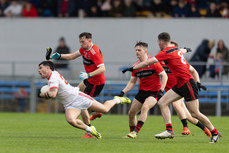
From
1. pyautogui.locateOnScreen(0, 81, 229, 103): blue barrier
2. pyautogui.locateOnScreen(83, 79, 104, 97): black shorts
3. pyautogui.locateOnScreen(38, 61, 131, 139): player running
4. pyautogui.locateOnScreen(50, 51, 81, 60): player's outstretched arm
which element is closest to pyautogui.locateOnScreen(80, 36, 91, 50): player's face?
pyautogui.locateOnScreen(50, 51, 81, 60): player's outstretched arm

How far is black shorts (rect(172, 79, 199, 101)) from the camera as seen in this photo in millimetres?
11094

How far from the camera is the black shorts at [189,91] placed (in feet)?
36.4

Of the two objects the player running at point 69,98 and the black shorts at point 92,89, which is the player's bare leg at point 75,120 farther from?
the black shorts at point 92,89

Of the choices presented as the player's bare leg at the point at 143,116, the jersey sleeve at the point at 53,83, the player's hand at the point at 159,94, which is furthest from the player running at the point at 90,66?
the player's hand at the point at 159,94

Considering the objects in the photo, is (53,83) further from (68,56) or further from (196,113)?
(196,113)

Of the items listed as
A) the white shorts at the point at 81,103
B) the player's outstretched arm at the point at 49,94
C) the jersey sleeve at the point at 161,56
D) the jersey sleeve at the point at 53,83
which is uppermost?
the jersey sleeve at the point at 161,56

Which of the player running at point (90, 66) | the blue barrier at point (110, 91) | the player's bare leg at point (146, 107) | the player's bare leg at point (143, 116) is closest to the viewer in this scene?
the player's bare leg at point (143, 116)

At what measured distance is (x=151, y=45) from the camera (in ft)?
78.3

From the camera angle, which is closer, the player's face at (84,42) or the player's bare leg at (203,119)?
the player's bare leg at (203,119)

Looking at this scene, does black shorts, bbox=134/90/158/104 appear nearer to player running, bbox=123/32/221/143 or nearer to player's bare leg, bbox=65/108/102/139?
player running, bbox=123/32/221/143

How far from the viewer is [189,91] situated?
1112 centimetres

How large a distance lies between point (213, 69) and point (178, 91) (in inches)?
425

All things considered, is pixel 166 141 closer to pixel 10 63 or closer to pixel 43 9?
pixel 10 63

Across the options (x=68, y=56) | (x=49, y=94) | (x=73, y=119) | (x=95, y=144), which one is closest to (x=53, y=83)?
(x=49, y=94)
